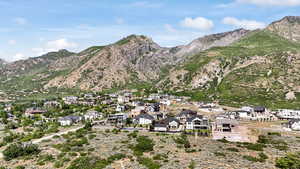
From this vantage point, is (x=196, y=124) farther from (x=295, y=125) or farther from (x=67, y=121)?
(x=67, y=121)

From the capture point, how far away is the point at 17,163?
45594 millimetres

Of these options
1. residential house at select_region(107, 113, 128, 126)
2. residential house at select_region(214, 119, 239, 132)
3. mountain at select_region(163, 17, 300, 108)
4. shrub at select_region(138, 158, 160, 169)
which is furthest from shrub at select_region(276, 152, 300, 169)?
mountain at select_region(163, 17, 300, 108)

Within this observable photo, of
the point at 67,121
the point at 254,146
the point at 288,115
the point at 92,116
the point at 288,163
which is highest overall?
the point at 288,115

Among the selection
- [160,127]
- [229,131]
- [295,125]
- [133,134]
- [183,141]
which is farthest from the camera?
[295,125]

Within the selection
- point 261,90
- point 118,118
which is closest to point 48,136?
point 118,118

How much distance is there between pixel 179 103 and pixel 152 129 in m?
53.0

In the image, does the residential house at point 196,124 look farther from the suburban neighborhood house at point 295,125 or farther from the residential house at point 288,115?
the residential house at point 288,115

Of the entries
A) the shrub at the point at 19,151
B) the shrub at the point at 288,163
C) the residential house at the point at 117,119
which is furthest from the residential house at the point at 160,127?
the shrub at the point at 288,163

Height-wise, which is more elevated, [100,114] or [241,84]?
[241,84]

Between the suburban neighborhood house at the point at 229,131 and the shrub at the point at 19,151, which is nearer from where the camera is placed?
the shrub at the point at 19,151

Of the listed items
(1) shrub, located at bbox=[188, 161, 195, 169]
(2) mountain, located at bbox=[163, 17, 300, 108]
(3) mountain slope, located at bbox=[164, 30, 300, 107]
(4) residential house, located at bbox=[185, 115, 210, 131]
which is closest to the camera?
(1) shrub, located at bbox=[188, 161, 195, 169]

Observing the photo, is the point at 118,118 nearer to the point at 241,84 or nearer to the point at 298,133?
the point at 298,133

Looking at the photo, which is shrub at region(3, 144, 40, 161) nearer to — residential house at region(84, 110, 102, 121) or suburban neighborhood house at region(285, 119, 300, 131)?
residential house at region(84, 110, 102, 121)

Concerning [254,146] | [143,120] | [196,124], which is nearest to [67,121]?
[143,120]
